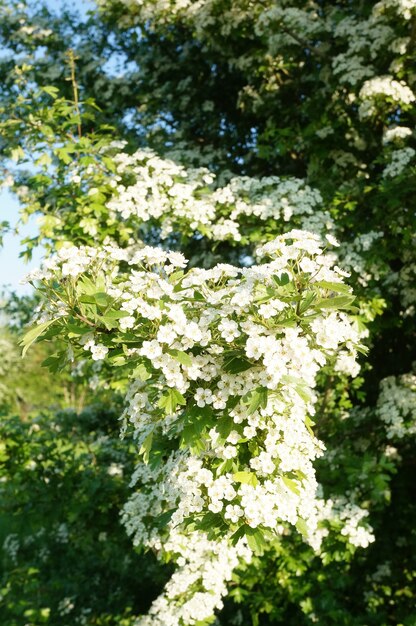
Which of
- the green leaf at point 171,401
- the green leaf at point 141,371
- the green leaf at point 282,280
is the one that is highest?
the green leaf at point 282,280

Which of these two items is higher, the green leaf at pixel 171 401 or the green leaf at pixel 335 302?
the green leaf at pixel 335 302

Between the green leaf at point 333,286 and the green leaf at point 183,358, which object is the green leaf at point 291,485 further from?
the green leaf at point 333,286

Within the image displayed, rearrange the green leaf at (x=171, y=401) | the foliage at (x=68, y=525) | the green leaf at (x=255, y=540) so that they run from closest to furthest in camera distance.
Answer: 1. the green leaf at (x=171, y=401)
2. the green leaf at (x=255, y=540)
3. the foliage at (x=68, y=525)

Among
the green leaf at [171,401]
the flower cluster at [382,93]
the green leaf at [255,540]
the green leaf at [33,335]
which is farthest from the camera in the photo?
the flower cluster at [382,93]

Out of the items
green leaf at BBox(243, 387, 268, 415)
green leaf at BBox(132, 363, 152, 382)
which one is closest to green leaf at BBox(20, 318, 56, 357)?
green leaf at BBox(132, 363, 152, 382)

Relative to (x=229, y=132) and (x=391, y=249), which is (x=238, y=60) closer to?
(x=229, y=132)

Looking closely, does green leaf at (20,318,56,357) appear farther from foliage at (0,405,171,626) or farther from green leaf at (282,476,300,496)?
foliage at (0,405,171,626)

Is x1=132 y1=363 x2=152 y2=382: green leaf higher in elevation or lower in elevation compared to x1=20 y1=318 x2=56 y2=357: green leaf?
lower

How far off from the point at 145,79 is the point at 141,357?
21.4 ft

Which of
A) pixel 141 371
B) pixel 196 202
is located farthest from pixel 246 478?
pixel 196 202

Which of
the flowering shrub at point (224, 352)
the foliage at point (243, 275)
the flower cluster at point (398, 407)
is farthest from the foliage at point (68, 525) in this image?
the flowering shrub at point (224, 352)

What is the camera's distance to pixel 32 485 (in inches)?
227

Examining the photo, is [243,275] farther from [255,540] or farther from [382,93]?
[382,93]

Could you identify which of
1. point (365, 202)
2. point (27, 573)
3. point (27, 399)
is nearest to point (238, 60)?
point (365, 202)
